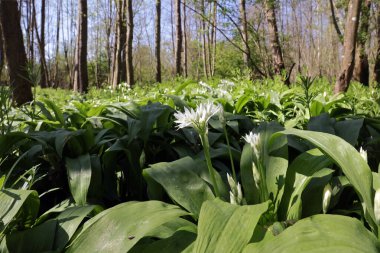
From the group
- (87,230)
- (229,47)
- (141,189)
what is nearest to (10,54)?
(141,189)

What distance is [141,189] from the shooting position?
167cm

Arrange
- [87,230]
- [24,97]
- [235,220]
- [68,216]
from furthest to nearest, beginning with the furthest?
[24,97], [68,216], [87,230], [235,220]

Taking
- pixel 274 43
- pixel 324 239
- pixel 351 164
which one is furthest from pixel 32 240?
pixel 274 43

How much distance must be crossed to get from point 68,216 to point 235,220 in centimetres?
61

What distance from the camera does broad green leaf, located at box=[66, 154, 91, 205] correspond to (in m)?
1.37

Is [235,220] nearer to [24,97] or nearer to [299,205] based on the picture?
[299,205]

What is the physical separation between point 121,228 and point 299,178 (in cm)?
61

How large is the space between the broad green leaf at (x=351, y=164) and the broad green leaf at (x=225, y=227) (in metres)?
0.23

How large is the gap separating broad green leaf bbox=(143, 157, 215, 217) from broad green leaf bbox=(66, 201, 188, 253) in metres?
0.12

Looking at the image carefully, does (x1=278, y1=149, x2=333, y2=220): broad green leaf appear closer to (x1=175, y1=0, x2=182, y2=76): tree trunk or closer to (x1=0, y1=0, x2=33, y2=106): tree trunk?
(x1=0, y1=0, x2=33, y2=106): tree trunk

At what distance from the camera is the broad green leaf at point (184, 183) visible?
3.97 feet

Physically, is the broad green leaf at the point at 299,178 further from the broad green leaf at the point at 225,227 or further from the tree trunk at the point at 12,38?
the tree trunk at the point at 12,38

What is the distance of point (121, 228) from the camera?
3.28 ft

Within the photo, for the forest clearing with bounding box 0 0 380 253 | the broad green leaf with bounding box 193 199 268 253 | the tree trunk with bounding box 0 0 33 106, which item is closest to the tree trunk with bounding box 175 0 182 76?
the tree trunk with bounding box 0 0 33 106
